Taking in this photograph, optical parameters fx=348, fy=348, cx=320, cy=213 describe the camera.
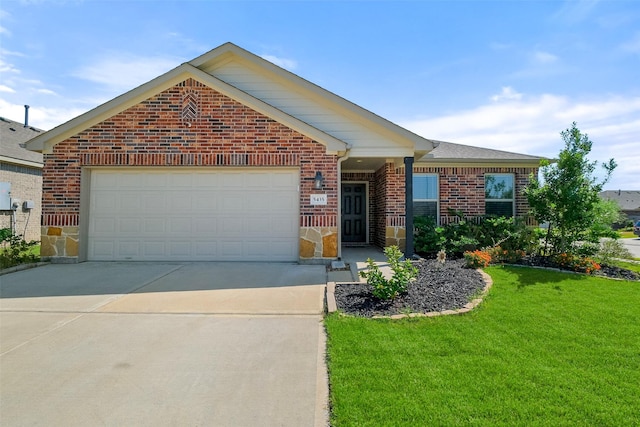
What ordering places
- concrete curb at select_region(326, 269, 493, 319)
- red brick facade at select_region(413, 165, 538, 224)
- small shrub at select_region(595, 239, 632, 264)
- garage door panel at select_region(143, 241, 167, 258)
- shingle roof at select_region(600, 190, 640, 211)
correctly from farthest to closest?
shingle roof at select_region(600, 190, 640, 211) < red brick facade at select_region(413, 165, 538, 224) < garage door panel at select_region(143, 241, 167, 258) < small shrub at select_region(595, 239, 632, 264) < concrete curb at select_region(326, 269, 493, 319)

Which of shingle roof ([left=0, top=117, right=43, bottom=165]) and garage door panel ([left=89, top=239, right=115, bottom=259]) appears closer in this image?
garage door panel ([left=89, top=239, right=115, bottom=259])

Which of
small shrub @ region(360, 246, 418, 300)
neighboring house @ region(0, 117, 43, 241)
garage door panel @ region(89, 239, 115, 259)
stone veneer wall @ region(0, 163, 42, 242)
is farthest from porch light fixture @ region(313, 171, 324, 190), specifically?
stone veneer wall @ region(0, 163, 42, 242)

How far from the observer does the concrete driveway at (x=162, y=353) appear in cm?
261

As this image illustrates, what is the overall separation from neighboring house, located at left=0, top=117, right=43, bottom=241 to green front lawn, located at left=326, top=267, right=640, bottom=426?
15.4 m

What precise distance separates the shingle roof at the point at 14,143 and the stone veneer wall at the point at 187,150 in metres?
6.15

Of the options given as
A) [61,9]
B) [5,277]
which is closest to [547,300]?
[5,277]

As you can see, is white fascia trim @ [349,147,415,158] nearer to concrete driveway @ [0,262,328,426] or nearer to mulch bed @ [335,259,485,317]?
mulch bed @ [335,259,485,317]

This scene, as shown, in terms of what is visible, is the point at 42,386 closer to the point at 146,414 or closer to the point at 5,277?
the point at 146,414

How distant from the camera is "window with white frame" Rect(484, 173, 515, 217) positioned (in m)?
11.6

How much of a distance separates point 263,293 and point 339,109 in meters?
5.37

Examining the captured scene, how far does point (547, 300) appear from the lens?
540 cm

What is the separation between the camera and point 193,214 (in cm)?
874

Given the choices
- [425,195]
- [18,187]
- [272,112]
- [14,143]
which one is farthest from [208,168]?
[14,143]

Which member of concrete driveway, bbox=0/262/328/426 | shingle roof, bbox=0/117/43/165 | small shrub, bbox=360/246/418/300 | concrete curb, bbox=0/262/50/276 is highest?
shingle roof, bbox=0/117/43/165
